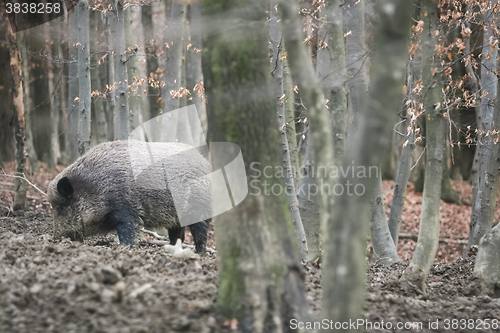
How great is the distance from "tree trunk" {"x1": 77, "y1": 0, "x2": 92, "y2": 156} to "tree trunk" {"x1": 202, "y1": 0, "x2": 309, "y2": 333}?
19.5 feet

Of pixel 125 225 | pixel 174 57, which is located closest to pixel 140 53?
pixel 174 57

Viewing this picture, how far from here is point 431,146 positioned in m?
4.60

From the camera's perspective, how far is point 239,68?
3.48 m

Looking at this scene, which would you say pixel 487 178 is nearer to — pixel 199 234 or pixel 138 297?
pixel 199 234

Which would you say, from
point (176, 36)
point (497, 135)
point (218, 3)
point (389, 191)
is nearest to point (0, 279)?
point (218, 3)

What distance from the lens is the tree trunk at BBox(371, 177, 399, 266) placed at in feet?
27.0

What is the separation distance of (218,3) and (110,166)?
13.2 feet

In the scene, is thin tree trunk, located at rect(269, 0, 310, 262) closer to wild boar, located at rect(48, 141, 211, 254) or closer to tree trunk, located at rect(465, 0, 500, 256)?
wild boar, located at rect(48, 141, 211, 254)

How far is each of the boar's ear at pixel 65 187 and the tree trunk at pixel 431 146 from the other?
4.87 m

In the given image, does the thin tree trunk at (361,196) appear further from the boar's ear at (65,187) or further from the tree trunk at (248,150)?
the boar's ear at (65,187)

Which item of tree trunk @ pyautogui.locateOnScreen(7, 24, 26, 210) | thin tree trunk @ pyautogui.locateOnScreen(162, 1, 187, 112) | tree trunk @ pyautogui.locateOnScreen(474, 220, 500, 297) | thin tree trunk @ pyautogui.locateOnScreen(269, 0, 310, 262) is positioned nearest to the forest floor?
tree trunk @ pyautogui.locateOnScreen(474, 220, 500, 297)

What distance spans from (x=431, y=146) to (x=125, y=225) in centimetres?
445

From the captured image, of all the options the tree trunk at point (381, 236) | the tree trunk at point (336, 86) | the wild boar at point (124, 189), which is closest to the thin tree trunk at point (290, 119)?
the tree trunk at point (336, 86)

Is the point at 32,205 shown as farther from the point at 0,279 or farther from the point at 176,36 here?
the point at 0,279
